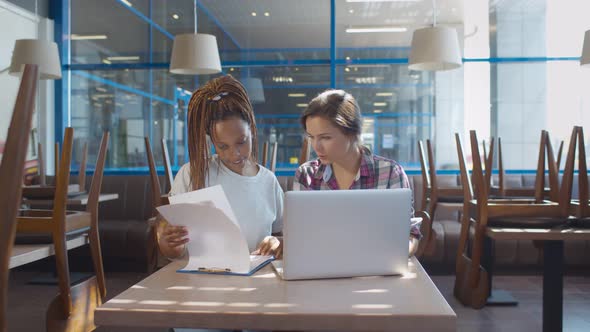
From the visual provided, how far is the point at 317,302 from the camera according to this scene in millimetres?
969

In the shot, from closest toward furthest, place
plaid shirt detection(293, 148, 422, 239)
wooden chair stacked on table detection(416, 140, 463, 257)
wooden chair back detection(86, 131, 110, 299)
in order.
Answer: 1. plaid shirt detection(293, 148, 422, 239)
2. wooden chair back detection(86, 131, 110, 299)
3. wooden chair stacked on table detection(416, 140, 463, 257)

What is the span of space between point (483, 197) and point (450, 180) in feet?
7.70

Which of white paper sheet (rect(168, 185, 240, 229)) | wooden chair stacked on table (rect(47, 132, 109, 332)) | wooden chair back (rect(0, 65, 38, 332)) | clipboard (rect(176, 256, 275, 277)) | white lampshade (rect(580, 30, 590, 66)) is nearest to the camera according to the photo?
wooden chair back (rect(0, 65, 38, 332))

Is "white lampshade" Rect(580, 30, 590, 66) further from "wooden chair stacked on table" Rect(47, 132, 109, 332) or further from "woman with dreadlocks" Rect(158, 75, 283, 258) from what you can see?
"wooden chair stacked on table" Rect(47, 132, 109, 332)

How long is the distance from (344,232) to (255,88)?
15.9 ft

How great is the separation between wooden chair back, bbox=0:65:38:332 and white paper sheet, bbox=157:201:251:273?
1.02 ft

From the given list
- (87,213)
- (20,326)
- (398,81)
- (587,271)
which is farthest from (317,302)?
(398,81)

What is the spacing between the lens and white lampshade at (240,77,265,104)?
229 inches

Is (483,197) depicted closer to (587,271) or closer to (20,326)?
(587,271)

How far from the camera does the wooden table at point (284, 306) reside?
0.89 m

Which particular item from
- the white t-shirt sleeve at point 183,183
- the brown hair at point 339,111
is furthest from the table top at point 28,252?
the brown hair at point 339,111

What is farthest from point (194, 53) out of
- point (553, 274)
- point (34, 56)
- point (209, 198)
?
point (209, 198)

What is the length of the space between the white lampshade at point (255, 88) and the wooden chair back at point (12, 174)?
497 cm

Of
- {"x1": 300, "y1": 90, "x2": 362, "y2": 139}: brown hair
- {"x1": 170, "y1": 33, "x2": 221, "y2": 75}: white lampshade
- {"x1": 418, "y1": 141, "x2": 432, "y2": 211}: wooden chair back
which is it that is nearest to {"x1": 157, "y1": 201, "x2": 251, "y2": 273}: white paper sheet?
{"x1": 300, "y1": 90, "x2": 362, "y2": 139}: brown hair
